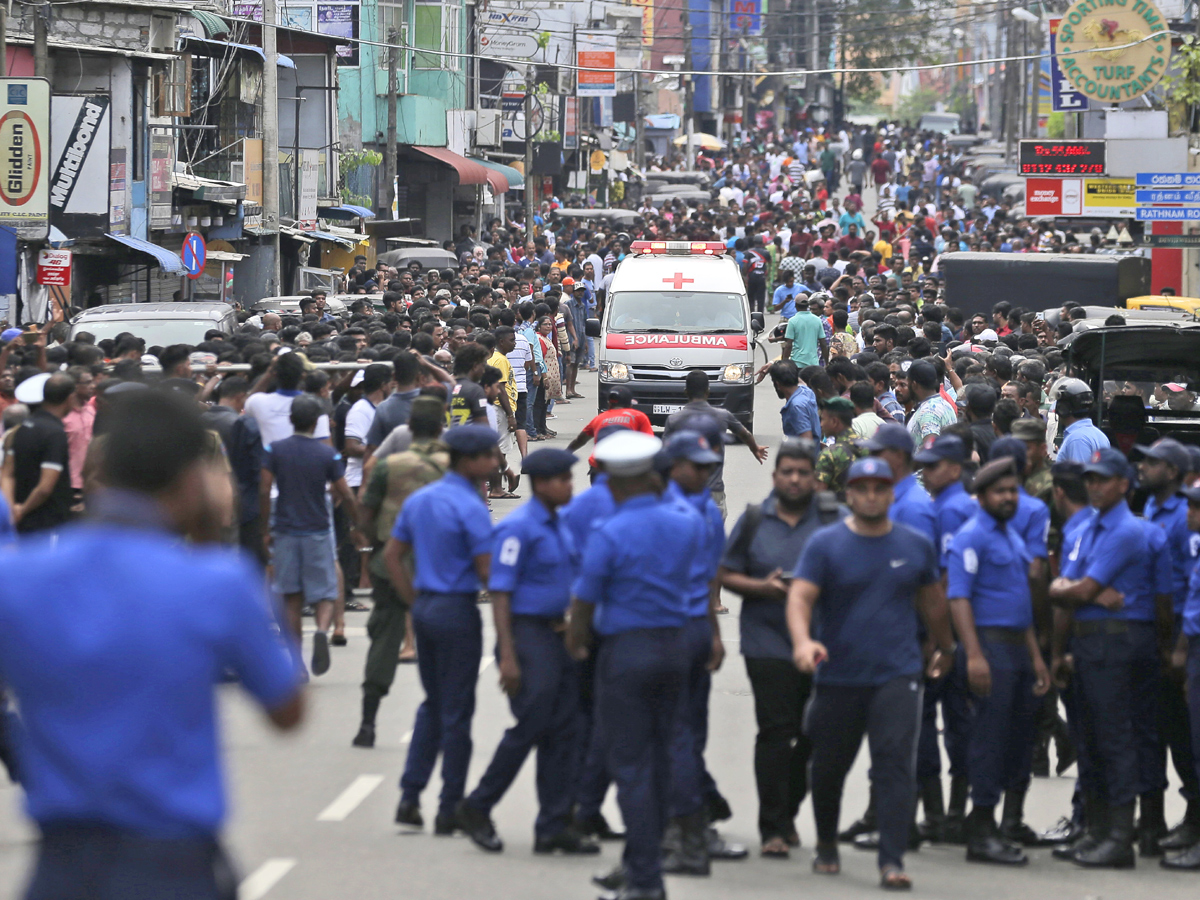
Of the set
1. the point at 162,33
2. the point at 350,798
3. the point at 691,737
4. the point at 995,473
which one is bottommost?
the point at 350,798

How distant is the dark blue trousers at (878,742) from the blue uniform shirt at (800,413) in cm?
656

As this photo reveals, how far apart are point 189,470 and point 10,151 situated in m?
17.7

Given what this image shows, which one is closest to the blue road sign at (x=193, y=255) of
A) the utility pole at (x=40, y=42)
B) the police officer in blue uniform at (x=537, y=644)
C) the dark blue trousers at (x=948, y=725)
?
the utility pole at (x=40, y=42)

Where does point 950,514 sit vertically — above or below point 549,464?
below

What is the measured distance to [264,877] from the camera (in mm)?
6777

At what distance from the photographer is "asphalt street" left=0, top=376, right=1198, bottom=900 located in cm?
677

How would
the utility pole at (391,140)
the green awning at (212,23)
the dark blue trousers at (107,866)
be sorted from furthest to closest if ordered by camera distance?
the utility pole at (391,140) → the green awning at (212,23) → the dark blue trousers at (107,866)

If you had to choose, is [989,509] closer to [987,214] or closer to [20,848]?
[20,848]

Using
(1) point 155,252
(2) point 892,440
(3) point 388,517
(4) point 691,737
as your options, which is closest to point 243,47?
(1) point 155,252

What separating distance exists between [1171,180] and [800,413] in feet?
51.4

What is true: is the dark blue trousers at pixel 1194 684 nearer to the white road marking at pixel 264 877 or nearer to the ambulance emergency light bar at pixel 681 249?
the white road marking at pixel 264 877

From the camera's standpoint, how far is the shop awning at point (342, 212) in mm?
38156

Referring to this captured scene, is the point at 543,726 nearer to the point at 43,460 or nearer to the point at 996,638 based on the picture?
the point at 996,638

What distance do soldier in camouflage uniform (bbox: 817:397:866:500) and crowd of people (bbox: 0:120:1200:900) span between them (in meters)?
0.02
